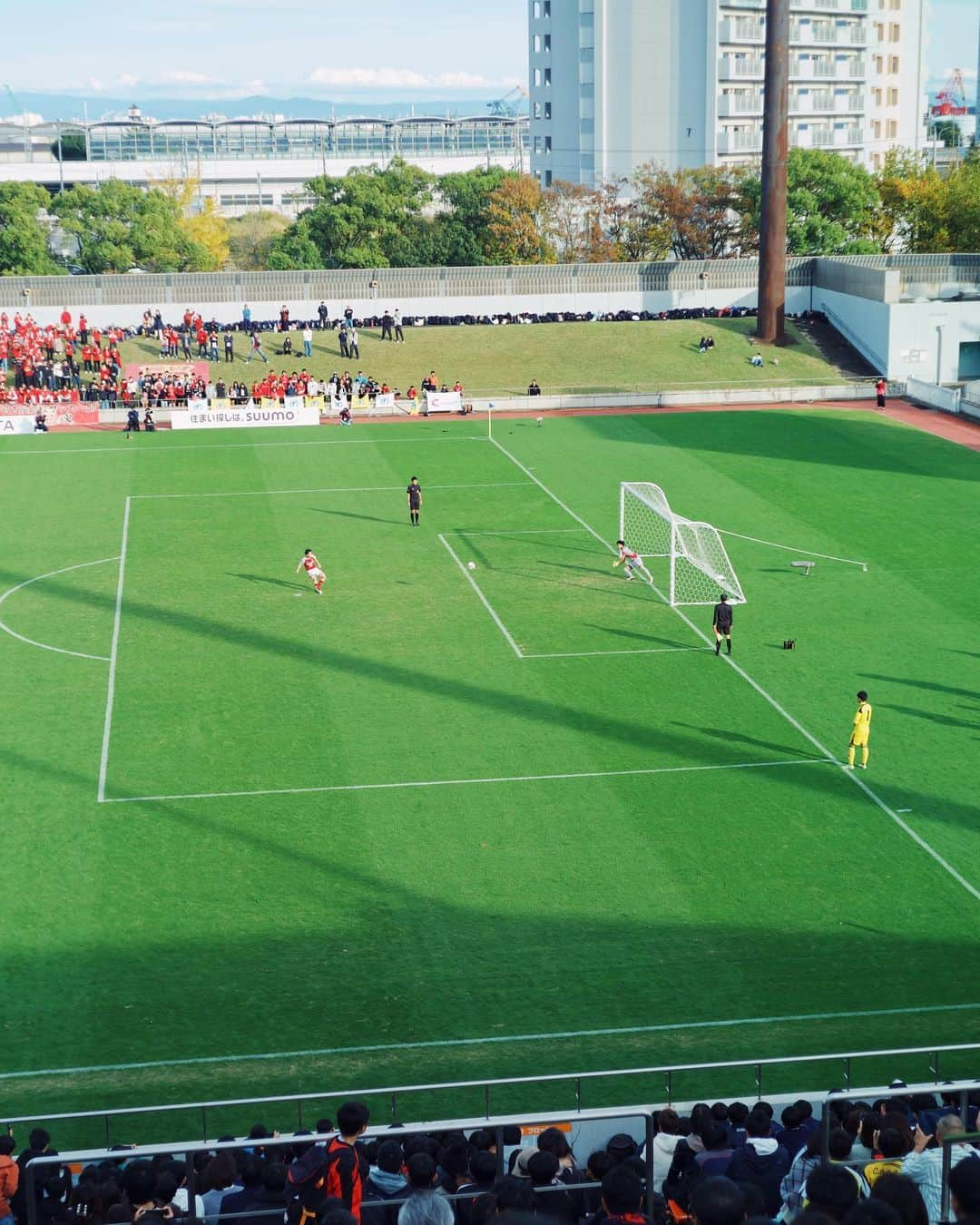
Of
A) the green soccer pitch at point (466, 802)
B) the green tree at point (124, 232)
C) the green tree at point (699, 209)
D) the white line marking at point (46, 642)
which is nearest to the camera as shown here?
the green soccer pitch at point (466, 802)

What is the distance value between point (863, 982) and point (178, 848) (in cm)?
1051

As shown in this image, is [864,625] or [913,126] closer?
[864,625]

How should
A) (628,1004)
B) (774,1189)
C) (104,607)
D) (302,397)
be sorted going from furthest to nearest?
(302,397), (104,607), (628,1004), (774,1189)

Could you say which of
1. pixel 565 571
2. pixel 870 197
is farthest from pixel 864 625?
pixel 870 197

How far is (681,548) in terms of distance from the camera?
39.3 metres

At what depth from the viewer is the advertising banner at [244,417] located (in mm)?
60719

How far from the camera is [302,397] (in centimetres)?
6238

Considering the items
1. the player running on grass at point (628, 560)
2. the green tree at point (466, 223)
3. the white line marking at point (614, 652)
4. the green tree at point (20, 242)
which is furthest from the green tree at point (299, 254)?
the white line marking at point (614, 652)

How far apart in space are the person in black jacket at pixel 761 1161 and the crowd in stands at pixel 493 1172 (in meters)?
0.02

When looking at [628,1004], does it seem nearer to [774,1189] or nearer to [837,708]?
[774,1189]

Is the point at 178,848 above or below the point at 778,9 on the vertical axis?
below

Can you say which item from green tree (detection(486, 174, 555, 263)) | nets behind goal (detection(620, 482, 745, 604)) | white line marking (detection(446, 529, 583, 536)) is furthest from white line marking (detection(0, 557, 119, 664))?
green tree (detection(486, 174, 555, 263))

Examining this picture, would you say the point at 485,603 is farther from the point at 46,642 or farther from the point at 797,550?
the point at 46,642

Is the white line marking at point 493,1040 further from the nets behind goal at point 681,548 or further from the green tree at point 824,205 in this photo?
the green tree at point 824,205
